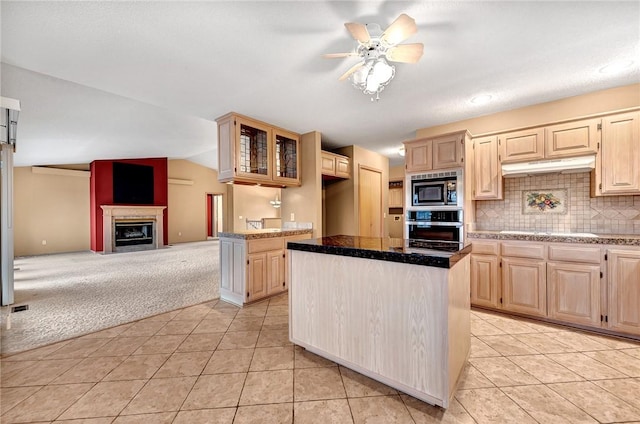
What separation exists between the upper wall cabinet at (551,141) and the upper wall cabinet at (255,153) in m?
2.88

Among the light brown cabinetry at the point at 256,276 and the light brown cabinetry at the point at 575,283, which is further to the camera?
the light brown cabinetry at the point at 256,276

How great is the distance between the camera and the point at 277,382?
5.86ft

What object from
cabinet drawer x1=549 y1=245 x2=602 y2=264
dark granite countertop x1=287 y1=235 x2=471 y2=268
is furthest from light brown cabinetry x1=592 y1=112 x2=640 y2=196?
dark granite countertop x1=287 y1=235 x2=471 y2=268

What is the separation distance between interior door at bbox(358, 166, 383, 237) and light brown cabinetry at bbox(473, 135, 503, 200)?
2070 mm

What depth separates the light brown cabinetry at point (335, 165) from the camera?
4.33 meters

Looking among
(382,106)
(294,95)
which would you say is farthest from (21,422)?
(382,106)

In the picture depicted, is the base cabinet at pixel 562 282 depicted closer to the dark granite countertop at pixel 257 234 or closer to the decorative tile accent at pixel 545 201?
the decorative tile accent at pixel 545 201

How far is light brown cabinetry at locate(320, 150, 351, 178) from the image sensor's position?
4.33 m

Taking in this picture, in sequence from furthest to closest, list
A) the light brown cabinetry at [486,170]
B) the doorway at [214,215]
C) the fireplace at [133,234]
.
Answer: the doorway at [214,215]
the fireplace at [133,234]
the light brown cabinetry at [486,170]

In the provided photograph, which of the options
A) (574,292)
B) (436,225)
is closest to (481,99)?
(436,225)

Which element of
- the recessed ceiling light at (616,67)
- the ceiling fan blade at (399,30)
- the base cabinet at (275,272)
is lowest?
the base cabinet at (275,272)

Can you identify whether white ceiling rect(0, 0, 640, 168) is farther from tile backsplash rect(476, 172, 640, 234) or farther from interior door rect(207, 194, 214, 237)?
interior door rect(207, 194, 214, 237)

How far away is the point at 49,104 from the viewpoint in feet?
10.9

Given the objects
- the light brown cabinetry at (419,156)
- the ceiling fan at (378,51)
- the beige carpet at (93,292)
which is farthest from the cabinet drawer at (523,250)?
the beige carpet at (93,292)
